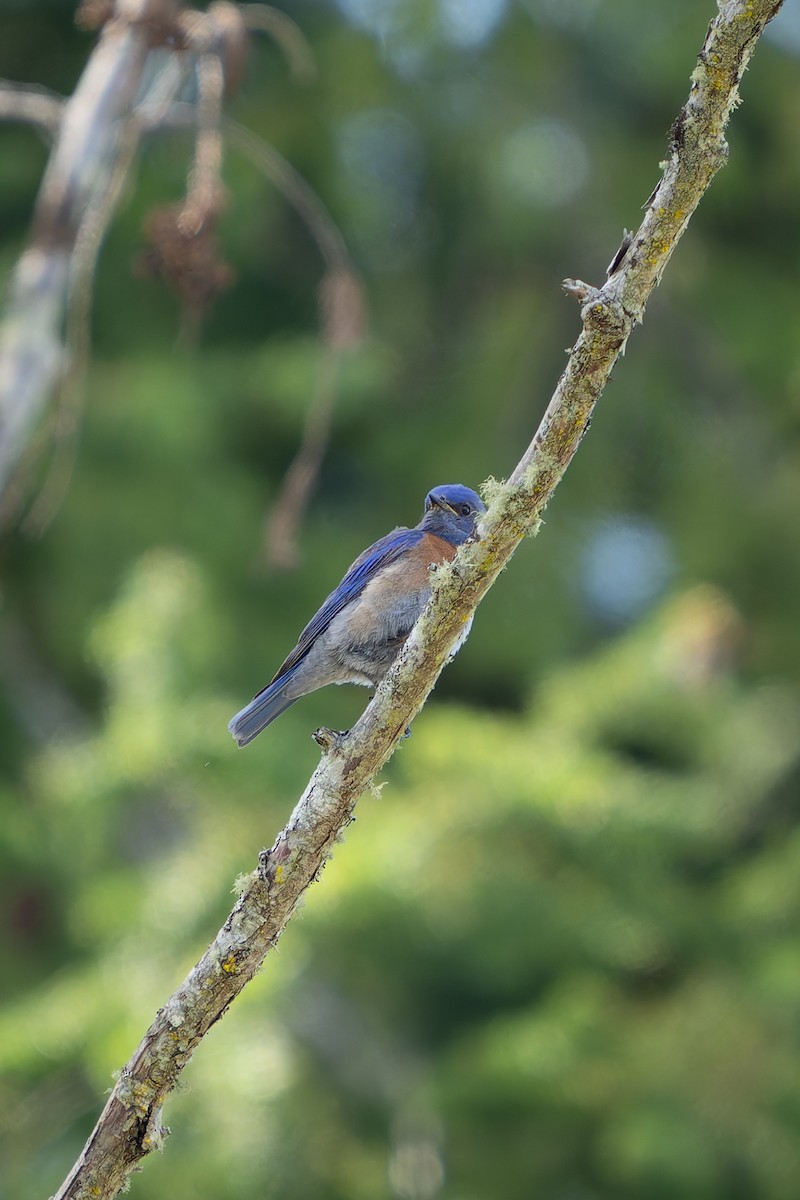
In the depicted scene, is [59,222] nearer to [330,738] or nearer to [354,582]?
[354,582]

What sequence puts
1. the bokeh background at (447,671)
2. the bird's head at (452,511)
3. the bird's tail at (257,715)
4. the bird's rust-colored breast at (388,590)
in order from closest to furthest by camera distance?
the bird's tail at (257,715) → the bird's rust-colored breast at (388,590) → the bird's head at (452,511) → the bokeh background at (447,671)

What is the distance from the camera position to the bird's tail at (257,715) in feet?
16.7

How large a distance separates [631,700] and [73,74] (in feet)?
25.0

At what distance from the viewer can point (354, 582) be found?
5.48 metres

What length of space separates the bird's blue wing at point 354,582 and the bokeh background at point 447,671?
Result: 2.85 meters

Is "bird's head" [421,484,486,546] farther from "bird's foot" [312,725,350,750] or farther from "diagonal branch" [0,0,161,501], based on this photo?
"bird's foot" [312,725,350,750]

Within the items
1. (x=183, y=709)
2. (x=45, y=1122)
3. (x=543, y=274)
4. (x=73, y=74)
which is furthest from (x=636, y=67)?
(x=45, y=1122)

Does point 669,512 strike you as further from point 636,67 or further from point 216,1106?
point 216,1106

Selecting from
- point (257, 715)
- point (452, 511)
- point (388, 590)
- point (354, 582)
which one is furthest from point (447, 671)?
point (257, 715)

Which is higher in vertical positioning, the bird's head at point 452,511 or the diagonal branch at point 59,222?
the diagonal branch at point 59,222

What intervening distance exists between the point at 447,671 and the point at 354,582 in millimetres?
7409

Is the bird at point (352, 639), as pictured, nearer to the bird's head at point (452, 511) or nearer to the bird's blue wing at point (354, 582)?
the bird's blue wing at point (354, 582)

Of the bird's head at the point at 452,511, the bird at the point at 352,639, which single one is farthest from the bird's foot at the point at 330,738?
the bird's head at the point at 452,511

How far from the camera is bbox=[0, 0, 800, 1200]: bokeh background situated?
8.37 metres
